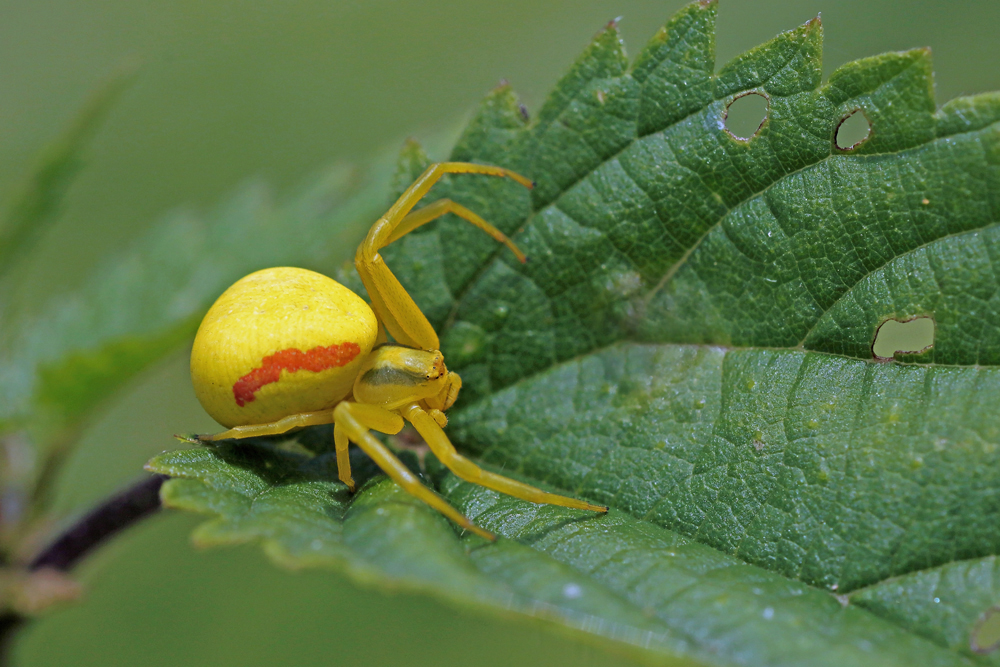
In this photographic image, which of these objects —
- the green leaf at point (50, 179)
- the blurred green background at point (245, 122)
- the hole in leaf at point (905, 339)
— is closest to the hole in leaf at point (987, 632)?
the hole in leaf at point (905, 339)

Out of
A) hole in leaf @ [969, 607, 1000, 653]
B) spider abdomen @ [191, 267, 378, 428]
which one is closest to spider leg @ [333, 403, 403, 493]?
spider abdomen @ [191, 267, 378, 428]

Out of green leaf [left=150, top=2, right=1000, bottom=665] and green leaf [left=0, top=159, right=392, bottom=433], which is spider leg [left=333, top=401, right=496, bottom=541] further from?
green leaf [left=0, top=159, right=392, bottom=433]

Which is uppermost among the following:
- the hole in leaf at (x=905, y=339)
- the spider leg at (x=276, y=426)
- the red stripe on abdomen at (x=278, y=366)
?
the red stripe on abdomen at (x=278, y=366)

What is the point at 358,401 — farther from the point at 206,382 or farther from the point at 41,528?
the point at 41,528

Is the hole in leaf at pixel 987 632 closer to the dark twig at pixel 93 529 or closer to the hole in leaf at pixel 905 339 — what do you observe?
the hole in leaf at pixel 905 339

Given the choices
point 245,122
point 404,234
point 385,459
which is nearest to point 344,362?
point 385,459

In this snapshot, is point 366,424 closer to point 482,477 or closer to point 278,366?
point 278,366
